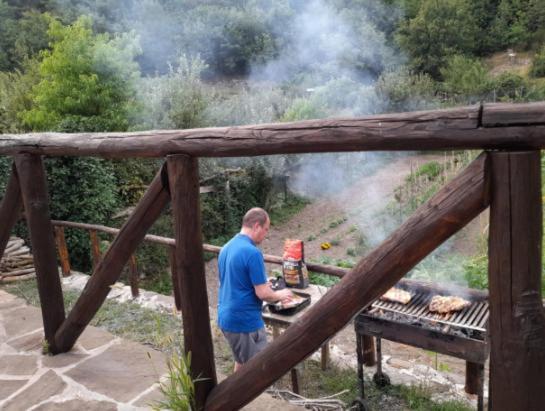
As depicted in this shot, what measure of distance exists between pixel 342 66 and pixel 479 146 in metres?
22.5

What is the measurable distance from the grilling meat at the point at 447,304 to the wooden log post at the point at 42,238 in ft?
7.56

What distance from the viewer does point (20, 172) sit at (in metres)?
2.50

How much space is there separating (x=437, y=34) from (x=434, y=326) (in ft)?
71.9

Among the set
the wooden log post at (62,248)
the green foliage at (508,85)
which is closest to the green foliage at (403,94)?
the green foliage at (508,85)

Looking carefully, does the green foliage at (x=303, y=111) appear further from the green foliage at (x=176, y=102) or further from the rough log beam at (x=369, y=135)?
the rough log beam at (x=369, y=135)

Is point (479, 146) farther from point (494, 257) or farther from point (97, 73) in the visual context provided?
point (97, 73)

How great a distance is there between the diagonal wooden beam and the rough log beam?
0.08m

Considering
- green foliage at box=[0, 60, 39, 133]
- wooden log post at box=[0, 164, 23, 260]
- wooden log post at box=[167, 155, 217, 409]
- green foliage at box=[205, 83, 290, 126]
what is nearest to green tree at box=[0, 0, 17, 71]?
green foliage at box=[0, 60, 39, 133]

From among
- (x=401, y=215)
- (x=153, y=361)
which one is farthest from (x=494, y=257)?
(x=401, y=215)

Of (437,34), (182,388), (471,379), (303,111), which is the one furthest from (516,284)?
(437,34)

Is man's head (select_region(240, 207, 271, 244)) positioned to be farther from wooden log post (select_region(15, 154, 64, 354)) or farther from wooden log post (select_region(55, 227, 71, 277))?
wooden log post (select_region(55, 227, 71, 277))

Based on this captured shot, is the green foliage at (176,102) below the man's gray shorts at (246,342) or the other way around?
the other way around

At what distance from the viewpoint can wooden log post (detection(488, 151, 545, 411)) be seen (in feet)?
3.94

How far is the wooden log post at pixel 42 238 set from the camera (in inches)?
98.2
